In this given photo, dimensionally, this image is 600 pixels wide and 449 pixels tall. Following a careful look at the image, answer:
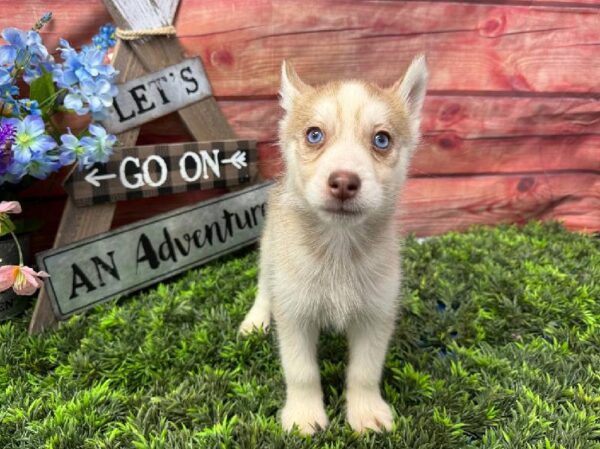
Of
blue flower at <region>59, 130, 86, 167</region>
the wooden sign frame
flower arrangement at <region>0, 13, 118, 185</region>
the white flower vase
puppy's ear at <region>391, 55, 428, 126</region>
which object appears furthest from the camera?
the wooden sign frame

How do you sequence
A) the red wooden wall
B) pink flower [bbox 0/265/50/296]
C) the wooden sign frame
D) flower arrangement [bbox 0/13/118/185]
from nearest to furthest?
pink flower [bbox 0/265/50/296]
flower arrangement [bbox 0/13/118/185]
the wooden sign frame
the red wooden wall

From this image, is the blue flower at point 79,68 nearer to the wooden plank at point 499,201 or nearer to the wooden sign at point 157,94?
the wooden sign at point 157,94

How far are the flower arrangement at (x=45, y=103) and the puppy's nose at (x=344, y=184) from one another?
116cm

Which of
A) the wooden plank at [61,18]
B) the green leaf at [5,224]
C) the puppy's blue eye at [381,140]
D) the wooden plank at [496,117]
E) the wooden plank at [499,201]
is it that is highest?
the wooden plank at [61,18]

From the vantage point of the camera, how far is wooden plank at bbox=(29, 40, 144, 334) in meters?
2.08

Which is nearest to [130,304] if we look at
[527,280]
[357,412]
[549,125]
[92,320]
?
[92,320]

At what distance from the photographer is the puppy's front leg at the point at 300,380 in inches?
61.6

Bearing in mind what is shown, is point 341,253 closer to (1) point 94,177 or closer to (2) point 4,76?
(1) point 94,177

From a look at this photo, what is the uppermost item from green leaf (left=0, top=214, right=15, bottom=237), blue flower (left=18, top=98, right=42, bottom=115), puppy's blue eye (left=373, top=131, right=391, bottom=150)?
blue flower (left=18, top=98, right=42, bottom=115)

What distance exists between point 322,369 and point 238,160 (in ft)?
4.34

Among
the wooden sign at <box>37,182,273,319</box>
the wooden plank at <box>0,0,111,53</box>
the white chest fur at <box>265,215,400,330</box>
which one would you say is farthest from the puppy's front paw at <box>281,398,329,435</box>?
the wooden plank at <box>0,0,111,53</box>

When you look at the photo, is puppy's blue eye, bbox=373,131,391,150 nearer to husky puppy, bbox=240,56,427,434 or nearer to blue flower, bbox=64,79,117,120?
husky puppy, bbox=240,56,427,434

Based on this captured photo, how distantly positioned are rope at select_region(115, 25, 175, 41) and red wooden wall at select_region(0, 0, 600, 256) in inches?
6.3

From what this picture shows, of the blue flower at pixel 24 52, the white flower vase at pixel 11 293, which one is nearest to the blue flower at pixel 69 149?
the blue flower at pixel 24 52
